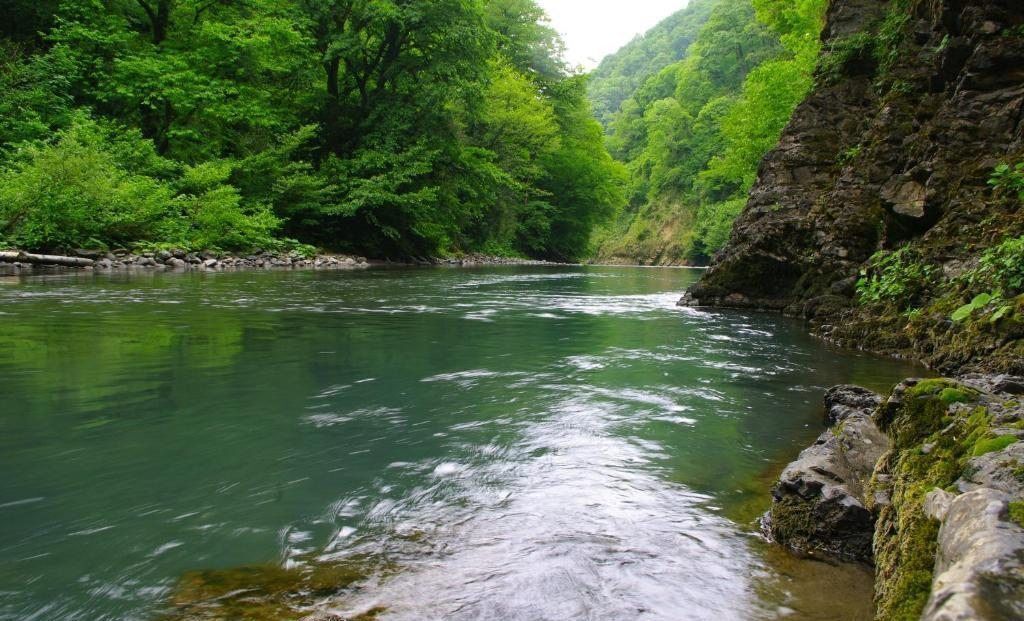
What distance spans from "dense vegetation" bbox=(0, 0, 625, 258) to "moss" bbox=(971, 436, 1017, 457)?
1855cm

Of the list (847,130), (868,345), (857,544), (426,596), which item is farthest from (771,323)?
(426,596)

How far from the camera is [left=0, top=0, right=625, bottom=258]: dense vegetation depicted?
58.4 feet

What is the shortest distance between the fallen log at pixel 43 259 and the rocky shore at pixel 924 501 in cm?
1794

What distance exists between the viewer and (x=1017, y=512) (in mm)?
1756

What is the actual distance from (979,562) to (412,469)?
2.62 m

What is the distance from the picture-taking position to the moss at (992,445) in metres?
2.29

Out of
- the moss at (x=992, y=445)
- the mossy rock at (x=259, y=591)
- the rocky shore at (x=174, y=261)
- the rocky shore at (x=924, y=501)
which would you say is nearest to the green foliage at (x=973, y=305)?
the rocky shore at (x=924, y=501)

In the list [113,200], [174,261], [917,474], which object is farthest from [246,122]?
[917,474]

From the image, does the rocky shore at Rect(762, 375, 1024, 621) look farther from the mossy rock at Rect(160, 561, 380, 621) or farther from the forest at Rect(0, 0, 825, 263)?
the forest at Rect(0, 0, 825, 263)

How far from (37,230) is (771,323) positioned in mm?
16968

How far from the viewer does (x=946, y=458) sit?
250 centimetres

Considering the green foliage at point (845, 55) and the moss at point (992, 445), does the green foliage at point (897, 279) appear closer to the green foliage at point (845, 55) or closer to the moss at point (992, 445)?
the green foliage at point (845, 55)

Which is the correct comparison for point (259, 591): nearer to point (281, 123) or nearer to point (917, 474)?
point (917, 474)

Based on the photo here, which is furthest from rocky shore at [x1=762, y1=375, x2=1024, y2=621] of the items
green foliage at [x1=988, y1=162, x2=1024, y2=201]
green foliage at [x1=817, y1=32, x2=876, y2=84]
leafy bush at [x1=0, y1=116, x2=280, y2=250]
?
leafy bush at [x1=0, y1=116, x2=280, y2=250]
